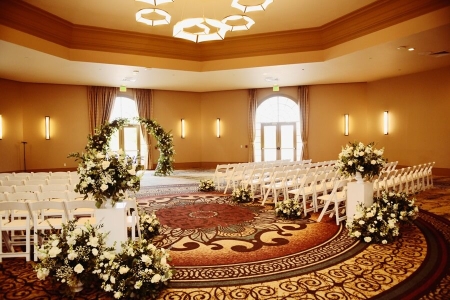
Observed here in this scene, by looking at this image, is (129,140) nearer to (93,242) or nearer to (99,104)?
(99,104)

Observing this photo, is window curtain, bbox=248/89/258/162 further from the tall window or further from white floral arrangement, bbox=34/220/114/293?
white floral arrangement, bbox=34/220/114/293

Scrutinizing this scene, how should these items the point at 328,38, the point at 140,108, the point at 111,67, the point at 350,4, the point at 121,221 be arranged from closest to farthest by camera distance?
the point at 121,221 < the point at 350,4 < the point at 328,38 < the point at 111,67 < the point at 140,108

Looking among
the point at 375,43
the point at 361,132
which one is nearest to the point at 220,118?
the point at 361,132

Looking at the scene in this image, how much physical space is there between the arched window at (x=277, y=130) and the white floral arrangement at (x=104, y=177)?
13.7 meters

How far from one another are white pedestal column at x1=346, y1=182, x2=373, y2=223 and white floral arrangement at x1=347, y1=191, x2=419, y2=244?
18 centimetres

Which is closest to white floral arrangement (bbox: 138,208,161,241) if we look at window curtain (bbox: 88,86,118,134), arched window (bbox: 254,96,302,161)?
window curtain (bbox: 88,86,118,134)

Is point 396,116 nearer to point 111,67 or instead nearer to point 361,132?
point 361,132

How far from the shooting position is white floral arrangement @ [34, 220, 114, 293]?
350 cm

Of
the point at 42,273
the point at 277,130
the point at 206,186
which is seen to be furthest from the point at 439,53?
the point at 42,273

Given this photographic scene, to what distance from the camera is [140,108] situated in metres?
16.9

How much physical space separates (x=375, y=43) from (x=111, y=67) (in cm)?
860

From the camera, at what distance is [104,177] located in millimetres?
3912

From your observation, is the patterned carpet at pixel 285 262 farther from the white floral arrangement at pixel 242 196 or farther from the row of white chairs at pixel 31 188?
the row of white chairs at pixel 31 188

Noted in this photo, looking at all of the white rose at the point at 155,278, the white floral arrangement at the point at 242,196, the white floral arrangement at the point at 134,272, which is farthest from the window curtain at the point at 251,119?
the white rose at the point at 155,278
